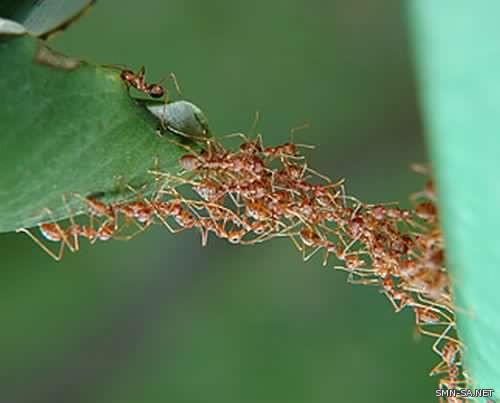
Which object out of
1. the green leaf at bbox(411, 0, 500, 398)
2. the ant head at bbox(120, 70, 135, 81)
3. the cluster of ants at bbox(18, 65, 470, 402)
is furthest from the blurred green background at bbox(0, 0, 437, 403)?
the green leaf at bbox(411, 0, 500, 398)

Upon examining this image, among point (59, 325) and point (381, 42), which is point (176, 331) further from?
point (381, 42)

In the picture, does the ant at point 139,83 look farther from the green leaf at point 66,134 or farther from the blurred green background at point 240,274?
the blurred green background at point 240,274

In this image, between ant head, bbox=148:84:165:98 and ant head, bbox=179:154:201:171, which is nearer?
ant head, bbox=179:154:201:171

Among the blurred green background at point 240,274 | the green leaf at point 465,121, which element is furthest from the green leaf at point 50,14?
the blurred green background at point 240,274

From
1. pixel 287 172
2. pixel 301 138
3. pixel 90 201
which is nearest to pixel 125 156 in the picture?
pixel 90 201

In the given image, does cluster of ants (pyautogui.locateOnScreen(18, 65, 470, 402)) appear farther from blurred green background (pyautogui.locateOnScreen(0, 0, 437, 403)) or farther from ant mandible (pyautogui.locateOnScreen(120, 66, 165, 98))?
blurred green background (pyautogui.locateOnScreen(0, 0, 437, 403))
